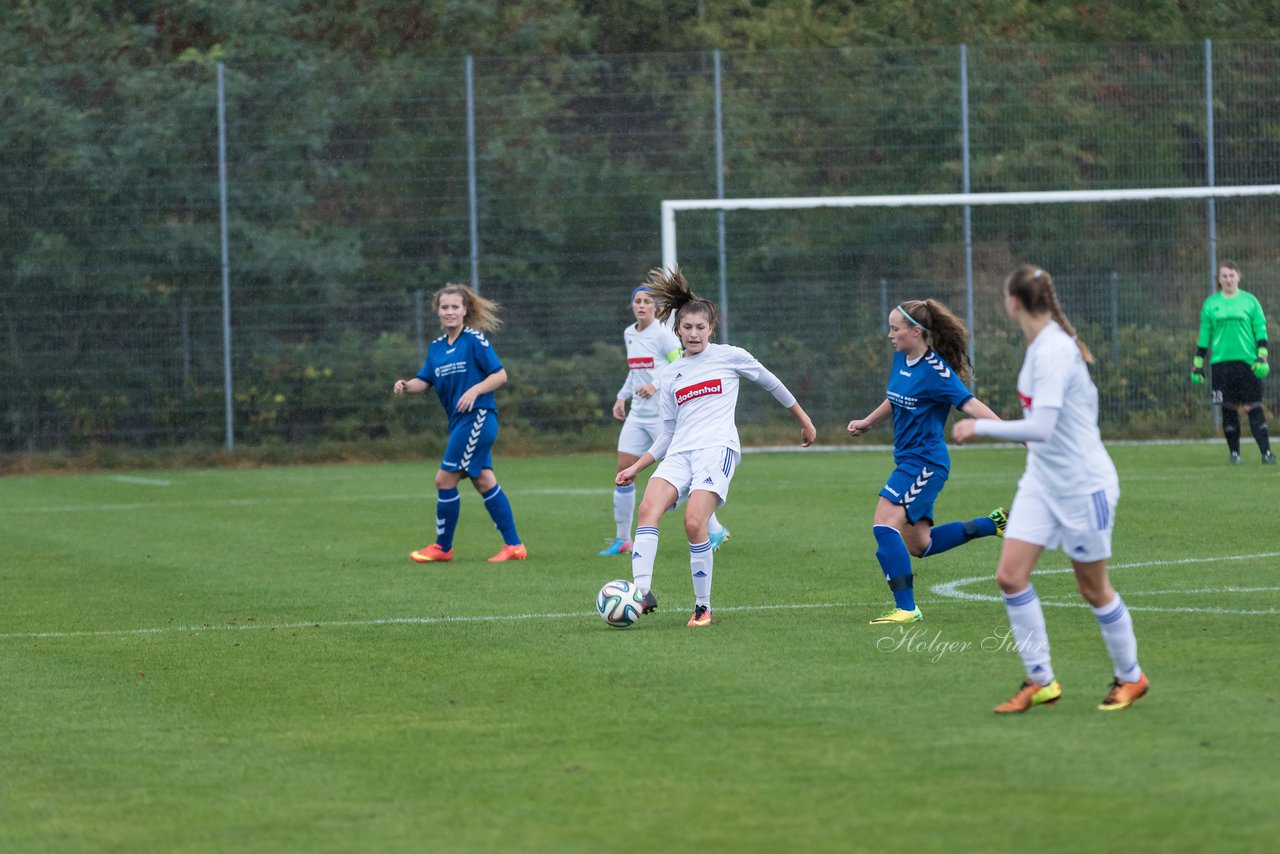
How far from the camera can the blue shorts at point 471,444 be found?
12.6 meters

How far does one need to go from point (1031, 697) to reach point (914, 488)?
271 cm

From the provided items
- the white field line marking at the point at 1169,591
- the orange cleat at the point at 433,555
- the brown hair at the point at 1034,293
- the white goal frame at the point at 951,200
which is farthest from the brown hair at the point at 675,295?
the white goal frame at the point at 951,200

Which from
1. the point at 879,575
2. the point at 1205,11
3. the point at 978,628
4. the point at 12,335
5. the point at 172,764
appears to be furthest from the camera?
the point at 1205,11

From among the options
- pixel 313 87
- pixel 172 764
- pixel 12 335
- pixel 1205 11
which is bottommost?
pixel 172 764

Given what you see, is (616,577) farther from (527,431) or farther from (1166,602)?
(527,431)

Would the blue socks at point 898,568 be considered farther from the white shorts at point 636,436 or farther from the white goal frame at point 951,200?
the white goal frame at point 951,200

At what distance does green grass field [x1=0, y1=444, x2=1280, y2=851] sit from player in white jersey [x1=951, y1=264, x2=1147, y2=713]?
7.7 inches

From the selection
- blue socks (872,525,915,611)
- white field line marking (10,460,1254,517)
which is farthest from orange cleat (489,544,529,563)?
white field line marking (10,460,1254,517)

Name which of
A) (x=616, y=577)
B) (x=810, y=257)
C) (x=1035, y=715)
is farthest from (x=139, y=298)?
(x=1035, y=715)

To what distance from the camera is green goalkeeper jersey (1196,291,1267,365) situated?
693 inches

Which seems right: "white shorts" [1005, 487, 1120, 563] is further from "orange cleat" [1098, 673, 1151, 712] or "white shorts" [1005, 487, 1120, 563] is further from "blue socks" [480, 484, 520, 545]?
"blue socks" [480, 484, 520, 545]

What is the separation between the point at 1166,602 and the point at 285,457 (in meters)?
16.5

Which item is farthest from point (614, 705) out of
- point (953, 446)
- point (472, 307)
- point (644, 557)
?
point (953, 446)

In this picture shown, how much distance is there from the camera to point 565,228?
24172 millimetres
